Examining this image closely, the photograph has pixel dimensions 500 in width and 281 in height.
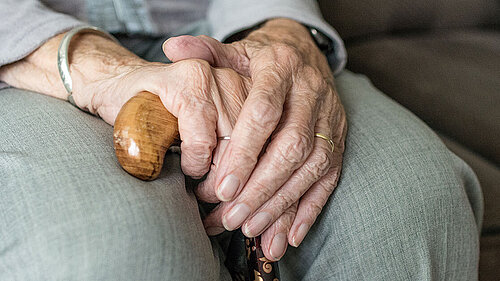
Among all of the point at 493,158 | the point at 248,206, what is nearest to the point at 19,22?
the point at 248,206

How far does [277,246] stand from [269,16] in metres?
0.47

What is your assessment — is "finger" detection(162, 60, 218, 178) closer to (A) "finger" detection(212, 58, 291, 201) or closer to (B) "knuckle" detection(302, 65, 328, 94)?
(A) "finger" detection(212, 58, 291, 201)

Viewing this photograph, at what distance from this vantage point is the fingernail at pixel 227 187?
50 centimetres

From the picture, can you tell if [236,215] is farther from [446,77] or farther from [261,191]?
[446,77]

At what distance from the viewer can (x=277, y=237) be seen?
0.56m

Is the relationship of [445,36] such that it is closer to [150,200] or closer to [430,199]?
[430,199]

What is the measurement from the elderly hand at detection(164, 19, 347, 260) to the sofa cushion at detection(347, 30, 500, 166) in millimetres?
551

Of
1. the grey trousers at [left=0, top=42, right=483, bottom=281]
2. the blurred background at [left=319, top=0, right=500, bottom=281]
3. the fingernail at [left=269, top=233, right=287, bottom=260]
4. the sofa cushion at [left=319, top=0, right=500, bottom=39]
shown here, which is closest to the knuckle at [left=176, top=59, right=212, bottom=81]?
the grey trousers at [left=0, top=42, right=483, bottom=281]

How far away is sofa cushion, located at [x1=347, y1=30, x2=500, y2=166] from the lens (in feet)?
3.45

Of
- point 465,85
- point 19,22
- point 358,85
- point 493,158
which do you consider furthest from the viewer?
point 465,85

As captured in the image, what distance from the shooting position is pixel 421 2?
150cm

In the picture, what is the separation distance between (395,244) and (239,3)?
22.0 inches

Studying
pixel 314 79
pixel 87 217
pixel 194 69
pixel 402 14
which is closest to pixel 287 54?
pixel 314 79

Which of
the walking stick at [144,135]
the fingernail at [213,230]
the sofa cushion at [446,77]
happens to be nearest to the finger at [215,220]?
the fingernail at [213,230]
